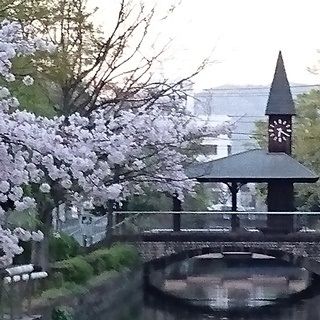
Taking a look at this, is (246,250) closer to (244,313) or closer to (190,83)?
(244,313)

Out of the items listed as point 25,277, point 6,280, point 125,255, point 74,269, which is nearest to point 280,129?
point 125,255

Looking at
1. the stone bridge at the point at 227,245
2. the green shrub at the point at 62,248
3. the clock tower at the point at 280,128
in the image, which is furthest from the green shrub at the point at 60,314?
the clock tower at the point at 280,128

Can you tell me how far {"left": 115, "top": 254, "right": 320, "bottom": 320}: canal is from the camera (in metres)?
26.9

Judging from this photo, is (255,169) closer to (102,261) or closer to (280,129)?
(280,129)

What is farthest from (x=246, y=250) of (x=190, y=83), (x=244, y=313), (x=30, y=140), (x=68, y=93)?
(x=30, y=140)

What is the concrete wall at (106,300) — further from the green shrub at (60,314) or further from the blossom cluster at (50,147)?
the blossom cluster at (50,147)

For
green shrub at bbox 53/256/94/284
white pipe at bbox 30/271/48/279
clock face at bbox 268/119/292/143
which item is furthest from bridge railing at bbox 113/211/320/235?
white pipe at bbox 30/271/48/279

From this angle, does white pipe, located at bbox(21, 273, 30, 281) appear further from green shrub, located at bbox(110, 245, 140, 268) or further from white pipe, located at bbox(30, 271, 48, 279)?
green shrub, located at bbox(110, 245, 140, 268)

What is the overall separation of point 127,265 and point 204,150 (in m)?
4.64

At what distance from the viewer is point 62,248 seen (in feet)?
76.8

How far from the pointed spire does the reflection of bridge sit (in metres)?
4.84

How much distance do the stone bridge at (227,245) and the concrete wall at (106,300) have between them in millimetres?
933

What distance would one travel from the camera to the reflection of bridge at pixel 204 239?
29.5 metres

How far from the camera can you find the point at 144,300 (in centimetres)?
2927
